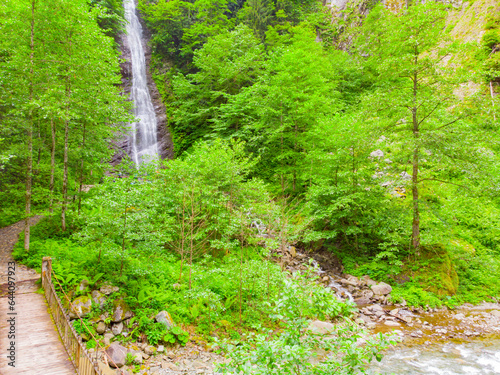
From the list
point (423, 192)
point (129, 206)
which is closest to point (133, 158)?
point (129, 206)

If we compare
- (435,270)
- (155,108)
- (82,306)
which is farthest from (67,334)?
(155,108)

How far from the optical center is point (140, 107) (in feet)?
91.9

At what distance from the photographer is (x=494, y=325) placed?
9562 millimetres

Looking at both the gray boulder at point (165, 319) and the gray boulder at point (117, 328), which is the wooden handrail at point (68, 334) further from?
the gray boulder at point (165, 319)

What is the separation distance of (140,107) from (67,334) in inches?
1017

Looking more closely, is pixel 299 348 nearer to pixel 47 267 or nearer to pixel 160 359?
pixel 160 359

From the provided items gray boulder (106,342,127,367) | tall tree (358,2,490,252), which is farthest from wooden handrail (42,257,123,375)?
tall tree (358,2,490,252)

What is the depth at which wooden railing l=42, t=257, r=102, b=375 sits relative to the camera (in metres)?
5.18

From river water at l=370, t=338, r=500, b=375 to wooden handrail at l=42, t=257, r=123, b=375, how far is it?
6.69m

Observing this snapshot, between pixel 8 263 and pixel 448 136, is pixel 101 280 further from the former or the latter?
pixel 448 136

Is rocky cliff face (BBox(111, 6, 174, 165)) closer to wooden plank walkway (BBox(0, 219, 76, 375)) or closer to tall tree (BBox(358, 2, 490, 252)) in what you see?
wooden plank walkway (BBox(0, 219, 76, 375))

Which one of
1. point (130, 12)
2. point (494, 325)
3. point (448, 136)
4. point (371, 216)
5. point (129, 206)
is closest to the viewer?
point (129, 206)

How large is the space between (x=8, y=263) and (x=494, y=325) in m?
17.7

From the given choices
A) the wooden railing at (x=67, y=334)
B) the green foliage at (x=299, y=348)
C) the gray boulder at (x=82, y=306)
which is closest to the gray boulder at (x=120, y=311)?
the gray boulder at (x=82, y=306)
